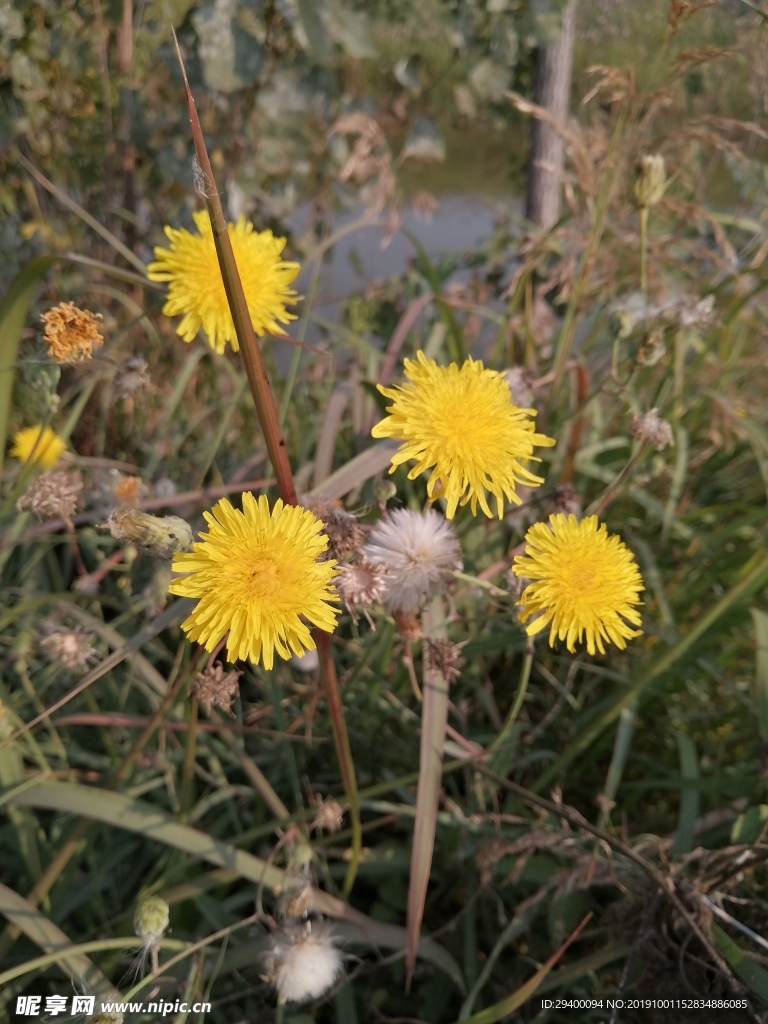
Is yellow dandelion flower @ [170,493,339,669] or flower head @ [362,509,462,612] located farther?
flower head @ [362,509,462,612]

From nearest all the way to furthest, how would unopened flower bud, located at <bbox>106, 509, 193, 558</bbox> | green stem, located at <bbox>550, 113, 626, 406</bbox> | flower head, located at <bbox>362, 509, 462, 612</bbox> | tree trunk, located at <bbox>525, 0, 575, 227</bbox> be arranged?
unopened flower bud, located at <bbox>106, 509, 193, 558</bbox> → flower head, located at <bbox>362, 509, 462, 612</bbox> → green stem, located at <bbox>550, 113, 626, 406</bbox> → tree trunk, located at <bbox>525, 0, 575, 227</bbox>

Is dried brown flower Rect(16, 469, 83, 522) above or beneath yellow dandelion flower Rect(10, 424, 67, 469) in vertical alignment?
beneath

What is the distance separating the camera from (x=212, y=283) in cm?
65

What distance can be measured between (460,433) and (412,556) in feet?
0.46

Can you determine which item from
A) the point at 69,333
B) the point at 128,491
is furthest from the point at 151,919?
the point at 69,333

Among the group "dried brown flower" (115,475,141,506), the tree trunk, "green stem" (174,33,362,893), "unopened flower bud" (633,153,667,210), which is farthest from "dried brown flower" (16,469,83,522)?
the tree trunk

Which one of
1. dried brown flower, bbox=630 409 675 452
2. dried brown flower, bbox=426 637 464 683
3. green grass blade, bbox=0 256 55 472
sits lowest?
dried brown flower, bbox=426 637 464 683

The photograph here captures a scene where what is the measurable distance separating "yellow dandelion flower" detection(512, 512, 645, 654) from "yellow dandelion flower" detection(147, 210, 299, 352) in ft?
1.09

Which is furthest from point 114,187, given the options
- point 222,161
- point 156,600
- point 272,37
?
point 156,600

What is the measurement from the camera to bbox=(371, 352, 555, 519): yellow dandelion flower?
566 mm

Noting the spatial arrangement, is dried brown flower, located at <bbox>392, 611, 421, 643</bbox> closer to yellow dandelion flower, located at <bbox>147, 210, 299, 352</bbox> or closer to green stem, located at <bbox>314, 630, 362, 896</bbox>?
green stem, located at <bbox>314, 630, 362, 896</bbox>

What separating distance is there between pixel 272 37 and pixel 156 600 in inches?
51.2

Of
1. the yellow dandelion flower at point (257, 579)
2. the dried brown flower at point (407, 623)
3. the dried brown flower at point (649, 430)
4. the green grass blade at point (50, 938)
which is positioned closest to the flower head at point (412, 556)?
the dried brown flower at point (407, 623)

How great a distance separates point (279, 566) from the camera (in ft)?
1.64
